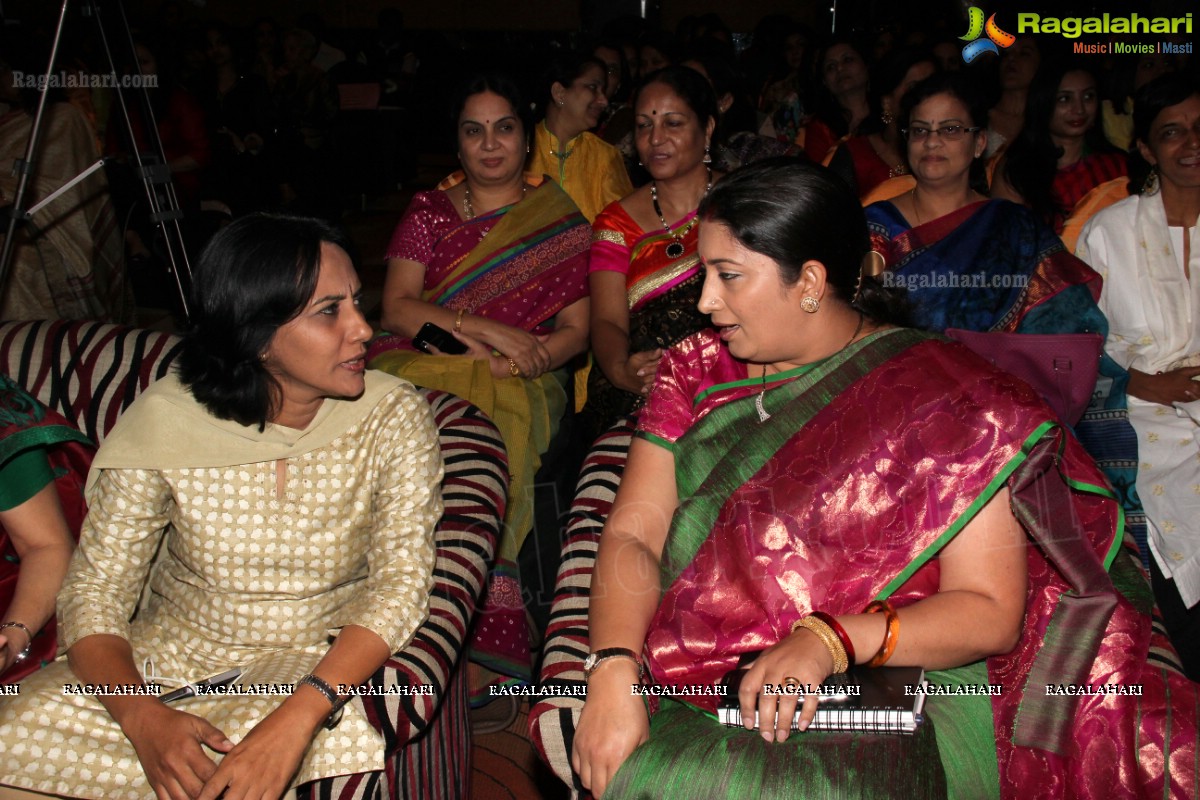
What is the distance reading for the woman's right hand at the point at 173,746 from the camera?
5.02 feet

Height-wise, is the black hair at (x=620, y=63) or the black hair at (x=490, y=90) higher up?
the black hair at (x=620, y=63)

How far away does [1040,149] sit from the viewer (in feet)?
11.7

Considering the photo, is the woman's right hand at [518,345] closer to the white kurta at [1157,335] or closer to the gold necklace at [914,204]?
the gold necklace at [914,204]

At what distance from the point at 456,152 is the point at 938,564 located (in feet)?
6.59

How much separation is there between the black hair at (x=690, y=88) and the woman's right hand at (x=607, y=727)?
6.17 feet

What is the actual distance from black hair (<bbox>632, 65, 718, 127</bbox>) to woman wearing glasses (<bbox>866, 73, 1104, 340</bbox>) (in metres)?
0.55

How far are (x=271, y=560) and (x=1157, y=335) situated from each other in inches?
88.5

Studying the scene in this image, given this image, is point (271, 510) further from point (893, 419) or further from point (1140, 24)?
point (1140, 24)

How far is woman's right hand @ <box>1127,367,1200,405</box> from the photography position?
2.54 meters

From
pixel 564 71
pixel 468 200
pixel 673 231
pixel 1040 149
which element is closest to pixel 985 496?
A: pixel 673 231

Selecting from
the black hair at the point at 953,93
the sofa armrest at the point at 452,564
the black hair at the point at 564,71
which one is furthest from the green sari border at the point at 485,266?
the black hair at the point at 564,71

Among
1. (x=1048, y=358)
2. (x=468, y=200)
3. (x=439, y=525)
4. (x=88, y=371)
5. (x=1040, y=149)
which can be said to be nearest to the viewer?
(x=439, y=525)

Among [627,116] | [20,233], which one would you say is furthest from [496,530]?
[627,116]

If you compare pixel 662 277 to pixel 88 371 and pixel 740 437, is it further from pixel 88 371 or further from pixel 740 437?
pixel 88 371
